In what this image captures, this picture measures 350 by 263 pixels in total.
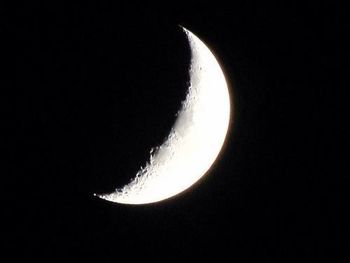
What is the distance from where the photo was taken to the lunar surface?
2.94 m

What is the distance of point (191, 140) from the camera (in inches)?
117

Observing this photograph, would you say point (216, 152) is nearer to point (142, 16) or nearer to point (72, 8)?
point (142, 16)

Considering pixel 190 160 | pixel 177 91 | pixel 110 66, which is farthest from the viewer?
pixel 190 160

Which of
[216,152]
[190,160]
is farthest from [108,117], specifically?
[216,152]

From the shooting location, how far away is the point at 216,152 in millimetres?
3242

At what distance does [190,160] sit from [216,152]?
268 mm

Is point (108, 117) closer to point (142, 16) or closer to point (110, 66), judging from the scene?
point (110, 66)

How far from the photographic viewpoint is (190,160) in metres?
3.06

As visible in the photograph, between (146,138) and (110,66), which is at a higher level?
(110,66)

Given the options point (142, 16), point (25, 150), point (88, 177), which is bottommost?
point (88, 177)

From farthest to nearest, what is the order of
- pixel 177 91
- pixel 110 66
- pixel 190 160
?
pixel 190 160 < pixel 177 91 < pixel 110 66

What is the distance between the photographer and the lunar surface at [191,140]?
294 cm

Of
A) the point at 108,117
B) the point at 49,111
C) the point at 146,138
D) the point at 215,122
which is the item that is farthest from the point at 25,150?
the point at 215,122

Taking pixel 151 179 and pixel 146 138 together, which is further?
pixel 151 179
